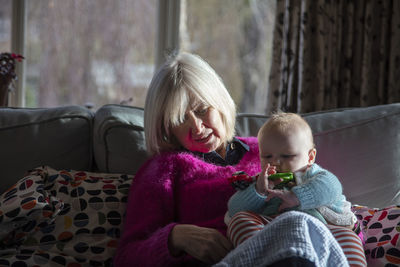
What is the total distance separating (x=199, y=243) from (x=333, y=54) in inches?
87.3

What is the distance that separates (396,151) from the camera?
1850mm

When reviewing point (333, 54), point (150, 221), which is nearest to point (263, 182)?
point (150, 221)

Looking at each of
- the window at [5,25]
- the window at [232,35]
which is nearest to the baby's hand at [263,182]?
the window at [232,35]

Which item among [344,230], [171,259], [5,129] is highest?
[5,129]

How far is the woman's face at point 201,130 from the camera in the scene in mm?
1569

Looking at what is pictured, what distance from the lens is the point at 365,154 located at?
6.04 ft

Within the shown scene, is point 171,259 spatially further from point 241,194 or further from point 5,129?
point 5,129

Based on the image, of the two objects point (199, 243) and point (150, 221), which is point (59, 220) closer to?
point (150, 221)

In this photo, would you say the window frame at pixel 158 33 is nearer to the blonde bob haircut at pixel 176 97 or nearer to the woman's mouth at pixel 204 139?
the blonde bob haircut at pixel 176 97

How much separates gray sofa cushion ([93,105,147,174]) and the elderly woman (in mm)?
217

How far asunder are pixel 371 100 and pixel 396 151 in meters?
1.41

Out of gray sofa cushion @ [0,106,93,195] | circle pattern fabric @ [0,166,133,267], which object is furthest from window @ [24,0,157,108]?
circle pattern fabric @ [0,166,133,267]

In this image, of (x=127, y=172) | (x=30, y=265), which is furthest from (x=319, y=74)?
(x=30, y=265)

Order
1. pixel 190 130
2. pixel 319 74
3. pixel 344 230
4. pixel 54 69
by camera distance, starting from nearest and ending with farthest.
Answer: pixel 344 230 < pixel 190 130 < pixel 319 74 < pixel 54 69
